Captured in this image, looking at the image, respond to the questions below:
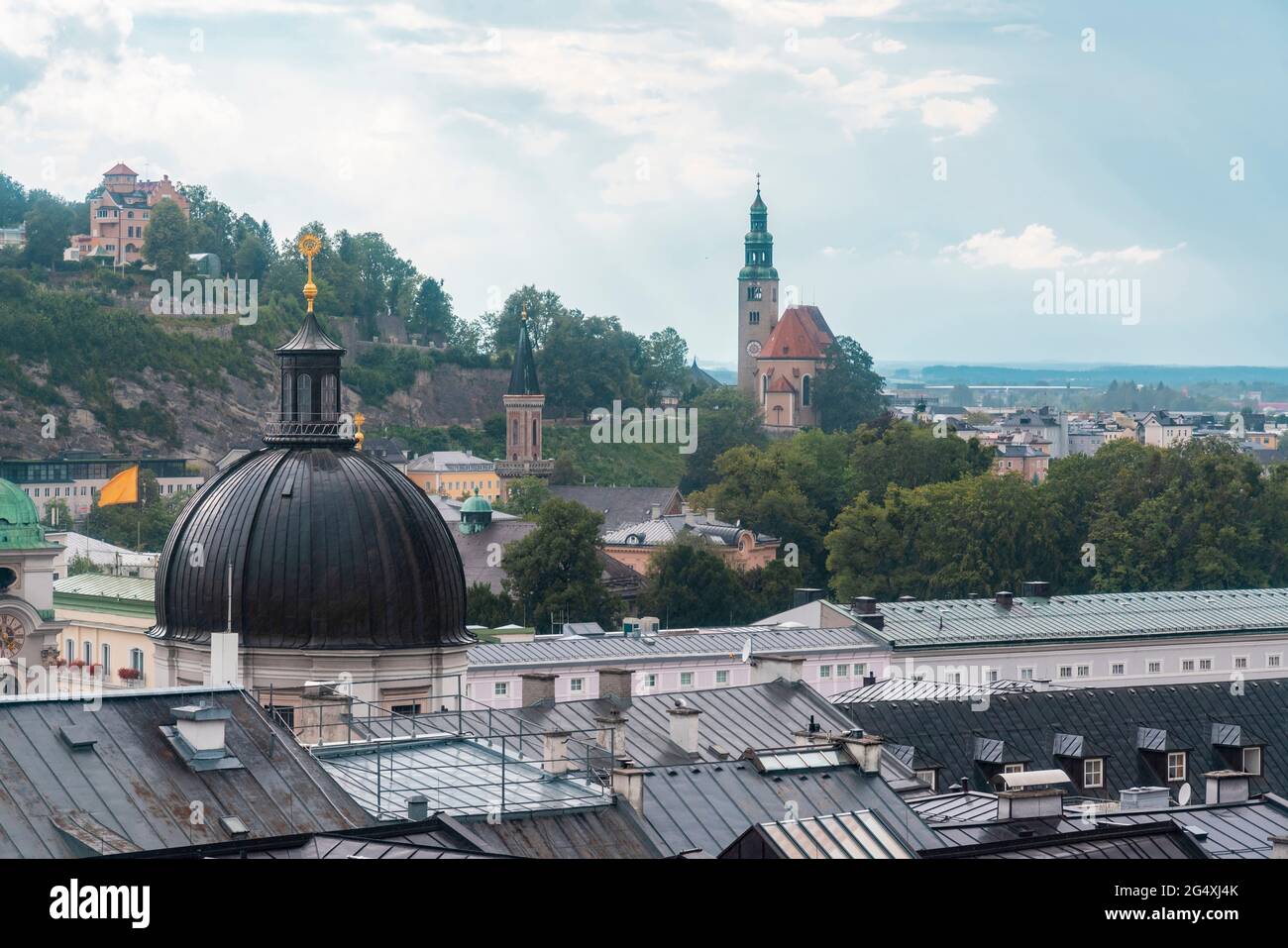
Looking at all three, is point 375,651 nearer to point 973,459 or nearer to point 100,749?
point 100,749

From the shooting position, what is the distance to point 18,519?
72875 mm

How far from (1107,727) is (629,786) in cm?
2513

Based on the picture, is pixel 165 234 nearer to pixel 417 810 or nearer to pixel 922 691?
pixel 922 691

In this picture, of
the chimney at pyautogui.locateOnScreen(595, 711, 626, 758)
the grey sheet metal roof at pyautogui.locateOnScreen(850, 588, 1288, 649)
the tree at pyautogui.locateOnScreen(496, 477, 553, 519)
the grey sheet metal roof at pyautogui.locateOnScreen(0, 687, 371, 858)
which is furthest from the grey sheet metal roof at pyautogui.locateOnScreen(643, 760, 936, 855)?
the tree at pyautogui.locateOnScreen(496, 477, 553, 519)

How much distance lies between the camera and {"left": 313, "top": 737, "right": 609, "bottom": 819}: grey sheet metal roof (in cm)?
3384

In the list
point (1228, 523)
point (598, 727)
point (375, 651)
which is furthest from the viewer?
point (1228, 523)

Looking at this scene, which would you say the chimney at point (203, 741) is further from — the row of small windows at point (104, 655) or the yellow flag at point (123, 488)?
the yellow flag at point (123, 488)

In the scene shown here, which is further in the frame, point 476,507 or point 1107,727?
point 476,507

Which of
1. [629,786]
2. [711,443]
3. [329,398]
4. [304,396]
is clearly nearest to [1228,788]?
[629,786]

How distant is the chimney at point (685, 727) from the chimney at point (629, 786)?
10.5 m

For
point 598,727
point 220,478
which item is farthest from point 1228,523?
point 598,727

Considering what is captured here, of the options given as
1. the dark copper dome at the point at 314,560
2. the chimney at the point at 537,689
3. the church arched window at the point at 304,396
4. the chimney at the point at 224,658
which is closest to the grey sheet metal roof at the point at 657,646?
the church arched window at the point at 304,396

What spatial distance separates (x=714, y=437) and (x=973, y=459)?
122ft

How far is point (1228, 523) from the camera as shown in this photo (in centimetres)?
12694
